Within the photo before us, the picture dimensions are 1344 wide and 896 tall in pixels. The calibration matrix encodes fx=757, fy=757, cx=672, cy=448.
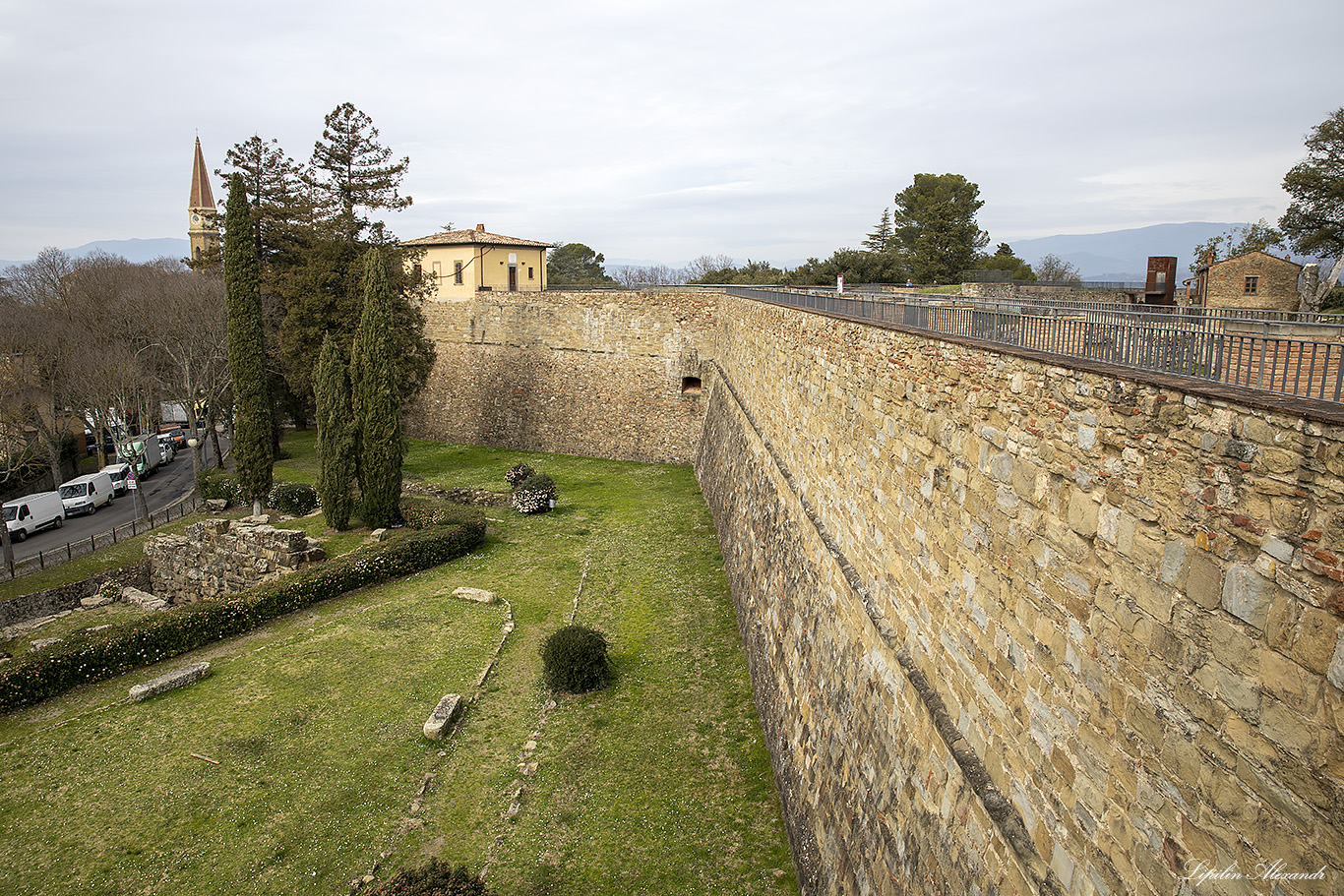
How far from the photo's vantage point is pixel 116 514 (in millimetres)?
23250

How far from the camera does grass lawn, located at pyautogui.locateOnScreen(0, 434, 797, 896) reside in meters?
8.00

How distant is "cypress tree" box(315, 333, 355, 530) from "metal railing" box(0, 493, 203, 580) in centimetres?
509

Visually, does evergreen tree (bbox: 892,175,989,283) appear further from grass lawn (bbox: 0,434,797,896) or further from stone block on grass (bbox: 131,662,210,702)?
stone block on grass (bbox: 131,662,210,702)

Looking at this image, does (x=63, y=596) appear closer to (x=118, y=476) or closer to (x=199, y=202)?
(x=118, y=476)

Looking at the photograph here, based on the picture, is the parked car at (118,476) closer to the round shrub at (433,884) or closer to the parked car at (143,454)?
the parked car at (143,454)

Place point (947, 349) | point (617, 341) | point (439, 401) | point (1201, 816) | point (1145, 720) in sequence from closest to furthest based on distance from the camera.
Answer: point (1201, 816)
point (1145, 720)
point (947, 349)
point (617, 341)
point (439, 401)

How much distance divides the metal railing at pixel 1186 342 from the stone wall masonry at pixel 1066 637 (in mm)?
401

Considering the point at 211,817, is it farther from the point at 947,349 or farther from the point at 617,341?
the point at 617,341

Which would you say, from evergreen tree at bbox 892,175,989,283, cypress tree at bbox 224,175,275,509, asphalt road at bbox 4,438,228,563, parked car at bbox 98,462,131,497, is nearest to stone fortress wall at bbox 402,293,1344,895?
cypress tree at bbox 224,175,275,509

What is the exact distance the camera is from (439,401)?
31.5 metres

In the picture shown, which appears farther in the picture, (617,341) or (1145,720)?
(617,341)

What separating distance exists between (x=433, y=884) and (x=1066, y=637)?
5610 mm

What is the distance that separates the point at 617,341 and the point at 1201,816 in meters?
25.3

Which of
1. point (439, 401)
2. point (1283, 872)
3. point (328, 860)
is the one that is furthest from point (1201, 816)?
point (439, 401)
